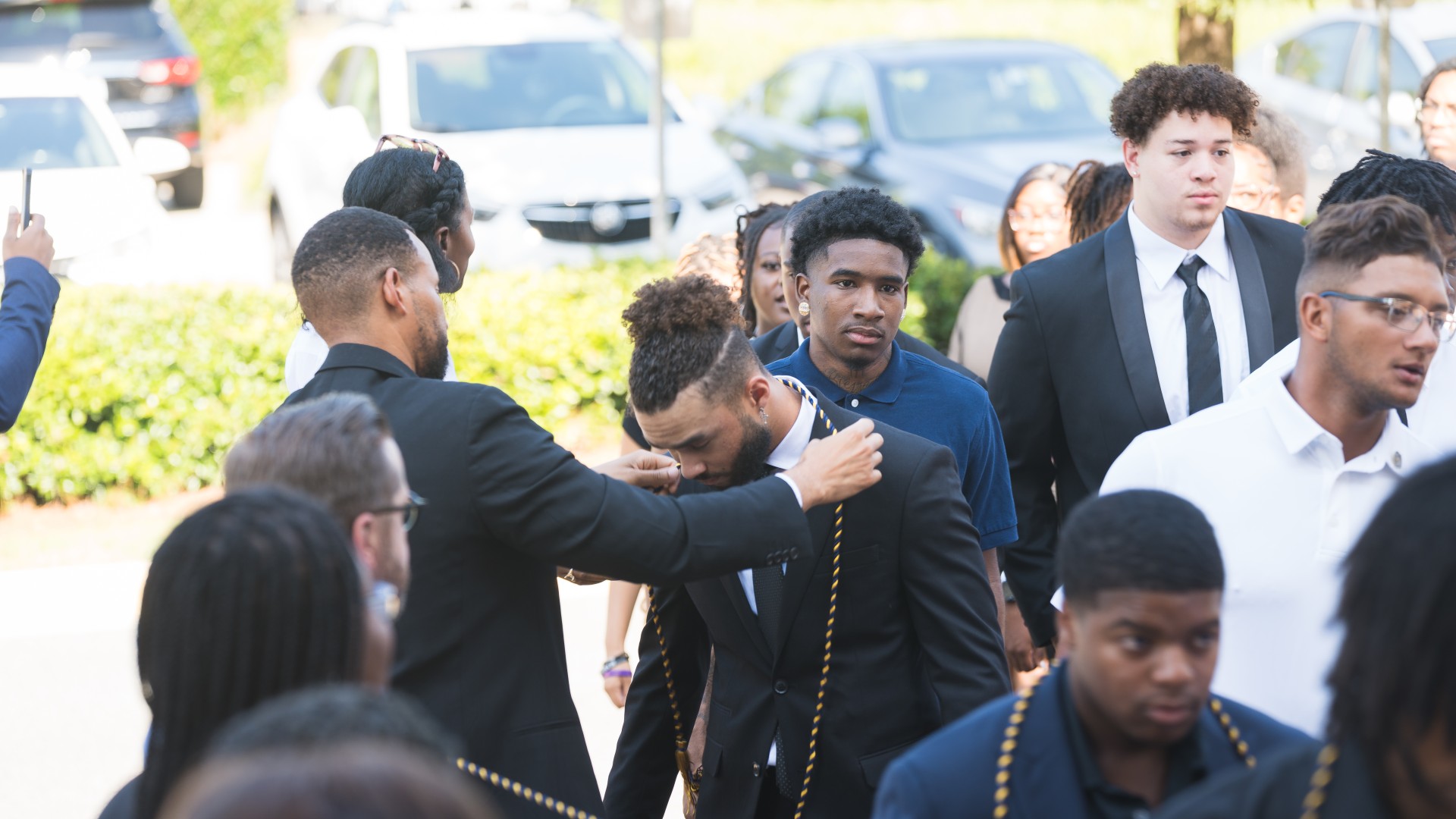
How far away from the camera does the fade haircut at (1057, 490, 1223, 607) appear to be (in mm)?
2416

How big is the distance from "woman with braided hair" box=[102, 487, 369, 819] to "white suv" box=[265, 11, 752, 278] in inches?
342

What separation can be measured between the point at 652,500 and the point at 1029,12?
2575 cm

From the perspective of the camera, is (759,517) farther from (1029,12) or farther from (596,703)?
(1029,12)

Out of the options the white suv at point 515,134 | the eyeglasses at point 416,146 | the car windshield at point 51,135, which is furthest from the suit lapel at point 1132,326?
the car windshield at point 51,135

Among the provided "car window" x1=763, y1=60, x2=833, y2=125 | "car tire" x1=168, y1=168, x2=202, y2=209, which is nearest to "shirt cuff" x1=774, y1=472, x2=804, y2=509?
"car window" x1=763, y1=60, x2=833, y2=125

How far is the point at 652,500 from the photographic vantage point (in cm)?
327

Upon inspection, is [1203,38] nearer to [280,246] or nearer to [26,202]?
[280,246]

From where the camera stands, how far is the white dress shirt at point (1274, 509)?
3006 mm

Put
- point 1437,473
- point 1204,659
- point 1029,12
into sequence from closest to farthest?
1. point 1437,473
2. point 1204,659
3. point 1029,12

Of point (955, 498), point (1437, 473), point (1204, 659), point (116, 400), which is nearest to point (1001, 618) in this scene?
point (955, 498)

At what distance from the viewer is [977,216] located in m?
10.9

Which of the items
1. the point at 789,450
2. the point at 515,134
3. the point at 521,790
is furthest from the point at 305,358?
the point at 515,134

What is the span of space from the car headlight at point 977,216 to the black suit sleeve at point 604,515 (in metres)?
7.78

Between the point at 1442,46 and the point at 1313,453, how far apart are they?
32.9 feet
